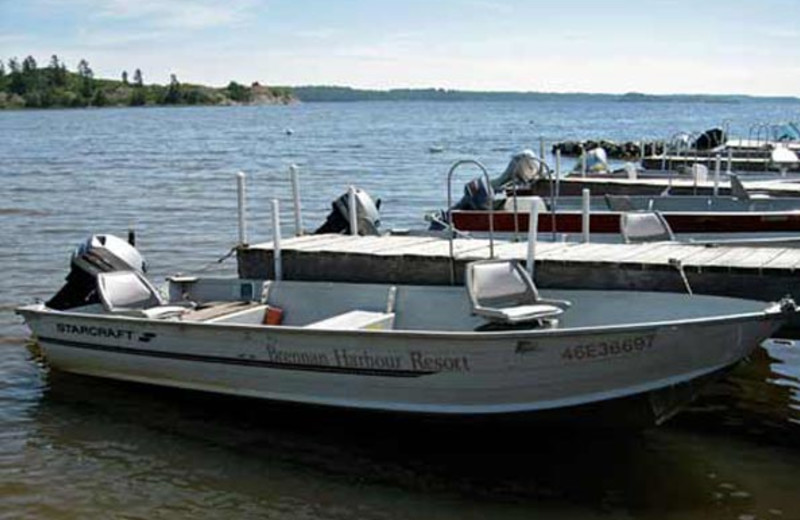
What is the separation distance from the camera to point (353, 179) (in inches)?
1606

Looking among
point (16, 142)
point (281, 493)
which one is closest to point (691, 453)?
point (281, 493)

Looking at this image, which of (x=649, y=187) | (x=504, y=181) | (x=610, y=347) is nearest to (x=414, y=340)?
(x=610, y=347)

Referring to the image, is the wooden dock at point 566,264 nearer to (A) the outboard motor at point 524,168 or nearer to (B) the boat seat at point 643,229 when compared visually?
(B) the boat seat at point 643,229

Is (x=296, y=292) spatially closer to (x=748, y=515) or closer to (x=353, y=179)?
(x=748, y=515)

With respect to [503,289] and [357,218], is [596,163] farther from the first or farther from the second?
[503,289]

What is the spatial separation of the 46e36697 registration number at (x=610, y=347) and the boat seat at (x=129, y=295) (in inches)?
178

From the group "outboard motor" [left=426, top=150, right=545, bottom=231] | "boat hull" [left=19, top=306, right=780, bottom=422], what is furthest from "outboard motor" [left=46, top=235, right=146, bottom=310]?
"outboard motor" [left=426, top=150, right=545, bottom=231]

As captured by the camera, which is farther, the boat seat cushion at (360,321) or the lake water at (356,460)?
the boat seat cushion at (360,321)

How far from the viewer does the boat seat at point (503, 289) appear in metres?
9.66

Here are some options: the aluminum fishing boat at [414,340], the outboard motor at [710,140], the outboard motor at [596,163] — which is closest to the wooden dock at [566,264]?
the aluminum fishing boat at [414,340]

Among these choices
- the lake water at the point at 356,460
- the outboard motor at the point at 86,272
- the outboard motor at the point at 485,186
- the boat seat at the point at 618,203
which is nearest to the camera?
the lake water at the point at 356,460

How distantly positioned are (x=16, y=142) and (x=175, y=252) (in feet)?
178

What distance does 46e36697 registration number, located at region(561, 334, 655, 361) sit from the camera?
8.61 m

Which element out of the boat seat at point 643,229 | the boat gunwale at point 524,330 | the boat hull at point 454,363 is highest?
the boat seat at point 643,229
